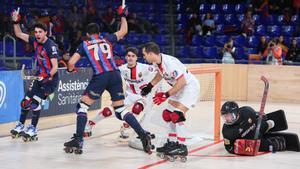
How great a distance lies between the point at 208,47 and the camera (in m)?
18.4

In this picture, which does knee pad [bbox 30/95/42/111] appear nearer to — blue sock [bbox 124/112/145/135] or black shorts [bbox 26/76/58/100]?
black shorts [bbox 26/76/58/100]

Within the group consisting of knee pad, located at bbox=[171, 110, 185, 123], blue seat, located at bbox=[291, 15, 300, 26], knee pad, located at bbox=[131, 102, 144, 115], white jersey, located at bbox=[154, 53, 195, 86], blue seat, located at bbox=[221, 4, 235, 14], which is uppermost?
blue seat, located at bbox=[221, 4, 235, 14]

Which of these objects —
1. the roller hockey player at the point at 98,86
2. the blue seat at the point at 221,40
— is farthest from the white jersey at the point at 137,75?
the blue seat at the point at 221,40

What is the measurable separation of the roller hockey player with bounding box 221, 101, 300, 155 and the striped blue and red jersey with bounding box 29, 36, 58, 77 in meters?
2.59

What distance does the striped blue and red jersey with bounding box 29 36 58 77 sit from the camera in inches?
354

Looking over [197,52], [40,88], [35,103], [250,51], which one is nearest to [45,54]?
[40,88]

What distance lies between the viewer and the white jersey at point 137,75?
9398 millimetres

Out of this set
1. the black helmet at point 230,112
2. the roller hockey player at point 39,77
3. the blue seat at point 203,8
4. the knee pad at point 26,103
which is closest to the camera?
the black helmet at point 230,112

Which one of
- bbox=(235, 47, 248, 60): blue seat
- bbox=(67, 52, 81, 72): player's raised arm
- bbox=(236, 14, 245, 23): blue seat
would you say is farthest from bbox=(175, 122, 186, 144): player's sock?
bbox=(236, 14, 245, 23): blue seat

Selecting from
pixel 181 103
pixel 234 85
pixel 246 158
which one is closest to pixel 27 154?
pixel 181 103

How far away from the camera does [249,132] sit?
8219mm

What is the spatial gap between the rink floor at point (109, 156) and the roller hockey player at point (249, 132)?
0.43 feet

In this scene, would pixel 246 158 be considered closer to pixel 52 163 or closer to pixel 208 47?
pixel 52 163

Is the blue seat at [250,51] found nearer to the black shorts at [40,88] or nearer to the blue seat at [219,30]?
the blue seat at [219,30]
